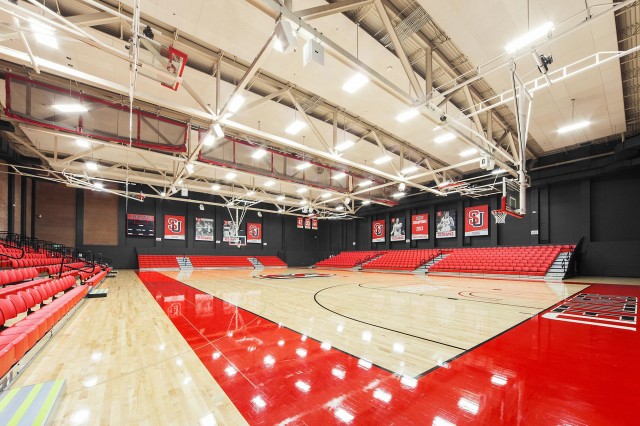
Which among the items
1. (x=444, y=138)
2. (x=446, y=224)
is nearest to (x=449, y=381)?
(x=444, y=138)

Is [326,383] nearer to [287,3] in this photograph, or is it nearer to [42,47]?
[287,3]

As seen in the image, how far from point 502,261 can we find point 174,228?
2035 centimetres

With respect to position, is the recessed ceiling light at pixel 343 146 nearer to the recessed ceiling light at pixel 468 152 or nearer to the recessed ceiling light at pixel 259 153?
the recessed ceiling light at pixel 259 153

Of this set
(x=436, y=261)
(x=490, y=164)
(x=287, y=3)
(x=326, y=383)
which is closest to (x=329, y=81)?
(x=287, y=3)

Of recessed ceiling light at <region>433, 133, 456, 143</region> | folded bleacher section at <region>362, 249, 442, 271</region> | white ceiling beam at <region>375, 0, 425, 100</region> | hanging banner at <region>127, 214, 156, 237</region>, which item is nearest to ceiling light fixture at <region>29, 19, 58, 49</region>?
white ceiling beam at <region>375, 0, 425, 100</region>

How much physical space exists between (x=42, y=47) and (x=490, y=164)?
39.3 ft

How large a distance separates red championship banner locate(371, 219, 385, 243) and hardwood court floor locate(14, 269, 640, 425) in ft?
58.9

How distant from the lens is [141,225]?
62.2ft

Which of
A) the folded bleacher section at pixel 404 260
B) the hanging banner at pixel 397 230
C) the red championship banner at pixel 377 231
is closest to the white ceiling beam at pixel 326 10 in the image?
the folded bleacher section at pixel 404 260

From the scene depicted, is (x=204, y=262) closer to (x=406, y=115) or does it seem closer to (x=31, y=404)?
(x=406, y=115)

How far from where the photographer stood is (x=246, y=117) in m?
9.16

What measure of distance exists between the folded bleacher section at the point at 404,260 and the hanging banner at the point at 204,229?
1194 centimetres

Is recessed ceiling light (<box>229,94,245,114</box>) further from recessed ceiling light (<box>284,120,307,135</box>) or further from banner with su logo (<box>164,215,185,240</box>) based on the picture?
banner with su logo (<box>164,215,185,240</box>)

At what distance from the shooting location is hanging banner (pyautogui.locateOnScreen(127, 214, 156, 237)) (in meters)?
18.6
